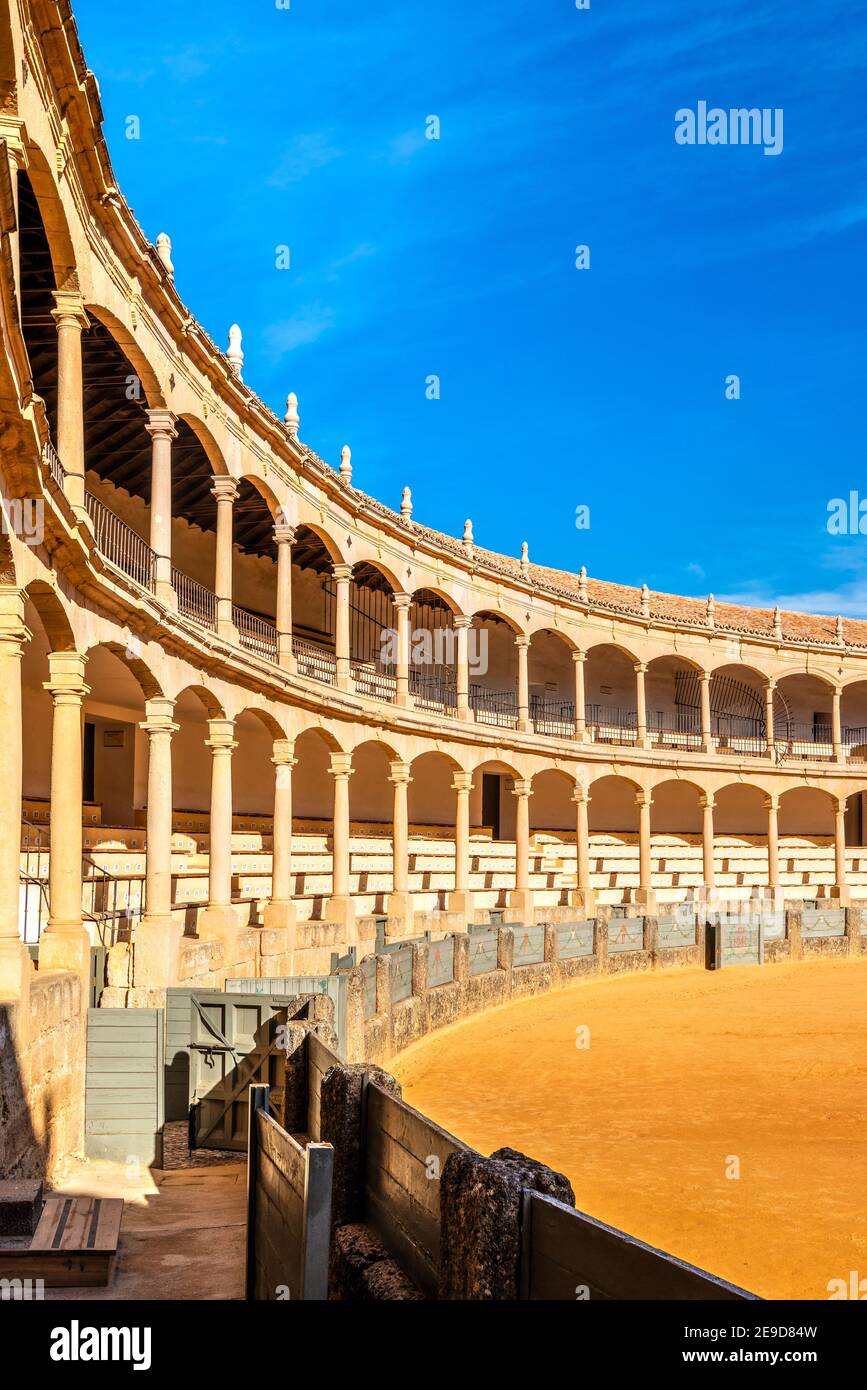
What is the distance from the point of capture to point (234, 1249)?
8.21m

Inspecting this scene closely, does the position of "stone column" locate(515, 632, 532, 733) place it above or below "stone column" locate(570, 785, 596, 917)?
above

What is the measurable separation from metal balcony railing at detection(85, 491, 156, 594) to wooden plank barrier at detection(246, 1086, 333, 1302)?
9470mm

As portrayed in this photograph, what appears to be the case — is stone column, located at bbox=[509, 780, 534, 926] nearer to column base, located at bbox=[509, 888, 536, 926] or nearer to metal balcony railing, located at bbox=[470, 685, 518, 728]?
column base, located at bbox=[509, 888, 536, 926]

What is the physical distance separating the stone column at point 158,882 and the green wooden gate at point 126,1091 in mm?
1721

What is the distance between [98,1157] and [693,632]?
1055 inches

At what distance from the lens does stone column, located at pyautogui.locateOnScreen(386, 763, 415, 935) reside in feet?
81.5

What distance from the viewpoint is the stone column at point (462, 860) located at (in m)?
27.6

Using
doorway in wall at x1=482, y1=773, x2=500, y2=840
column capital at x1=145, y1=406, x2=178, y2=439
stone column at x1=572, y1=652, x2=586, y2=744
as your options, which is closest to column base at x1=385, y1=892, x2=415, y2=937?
stone column at x1=572, y1=652, x2=586, y2=744

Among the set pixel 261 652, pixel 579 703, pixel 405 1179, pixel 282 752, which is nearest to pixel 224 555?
pixel 261 652


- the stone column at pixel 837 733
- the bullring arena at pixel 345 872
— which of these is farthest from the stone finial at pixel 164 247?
the stone column at pixel 837 733

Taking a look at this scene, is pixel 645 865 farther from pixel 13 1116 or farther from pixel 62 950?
pixel 13 1116

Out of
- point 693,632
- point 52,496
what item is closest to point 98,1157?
point 52,496

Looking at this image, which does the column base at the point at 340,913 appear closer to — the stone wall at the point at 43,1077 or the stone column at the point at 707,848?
the stone wall at the point at 43,1077
